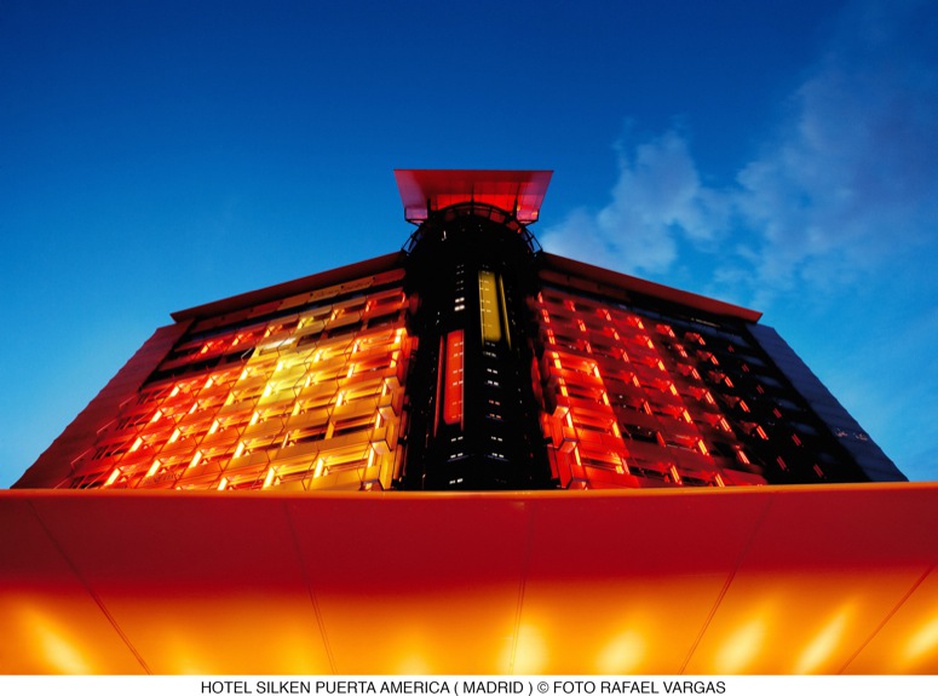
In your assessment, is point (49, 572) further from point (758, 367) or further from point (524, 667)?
point (758, 367)

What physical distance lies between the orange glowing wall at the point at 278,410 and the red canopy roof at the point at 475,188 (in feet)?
16.9

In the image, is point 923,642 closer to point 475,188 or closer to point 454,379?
point 454,379

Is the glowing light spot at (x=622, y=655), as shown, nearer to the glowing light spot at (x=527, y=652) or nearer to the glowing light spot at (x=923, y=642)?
the glowing light spot at (x=527, y=652)

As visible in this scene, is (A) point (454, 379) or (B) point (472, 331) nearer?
(A) point (454, 379)

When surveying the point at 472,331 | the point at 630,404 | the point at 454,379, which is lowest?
the point at 454,379

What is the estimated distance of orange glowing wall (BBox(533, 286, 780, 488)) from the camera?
17047 millimetres

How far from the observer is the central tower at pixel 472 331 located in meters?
13.8

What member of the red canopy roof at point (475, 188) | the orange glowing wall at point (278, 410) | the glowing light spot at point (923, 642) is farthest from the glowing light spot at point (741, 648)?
the red canopy roof at point (475, 188)

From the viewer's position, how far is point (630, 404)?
66.0ft

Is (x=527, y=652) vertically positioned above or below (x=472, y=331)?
below

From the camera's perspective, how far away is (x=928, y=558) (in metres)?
5.13

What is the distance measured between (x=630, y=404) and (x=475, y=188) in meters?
14.8

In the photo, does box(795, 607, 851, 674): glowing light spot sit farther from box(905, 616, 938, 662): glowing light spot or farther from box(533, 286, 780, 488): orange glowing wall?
box(533, 286, 780, 488): orange glowing wall

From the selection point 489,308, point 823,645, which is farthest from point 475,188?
point 823,645
